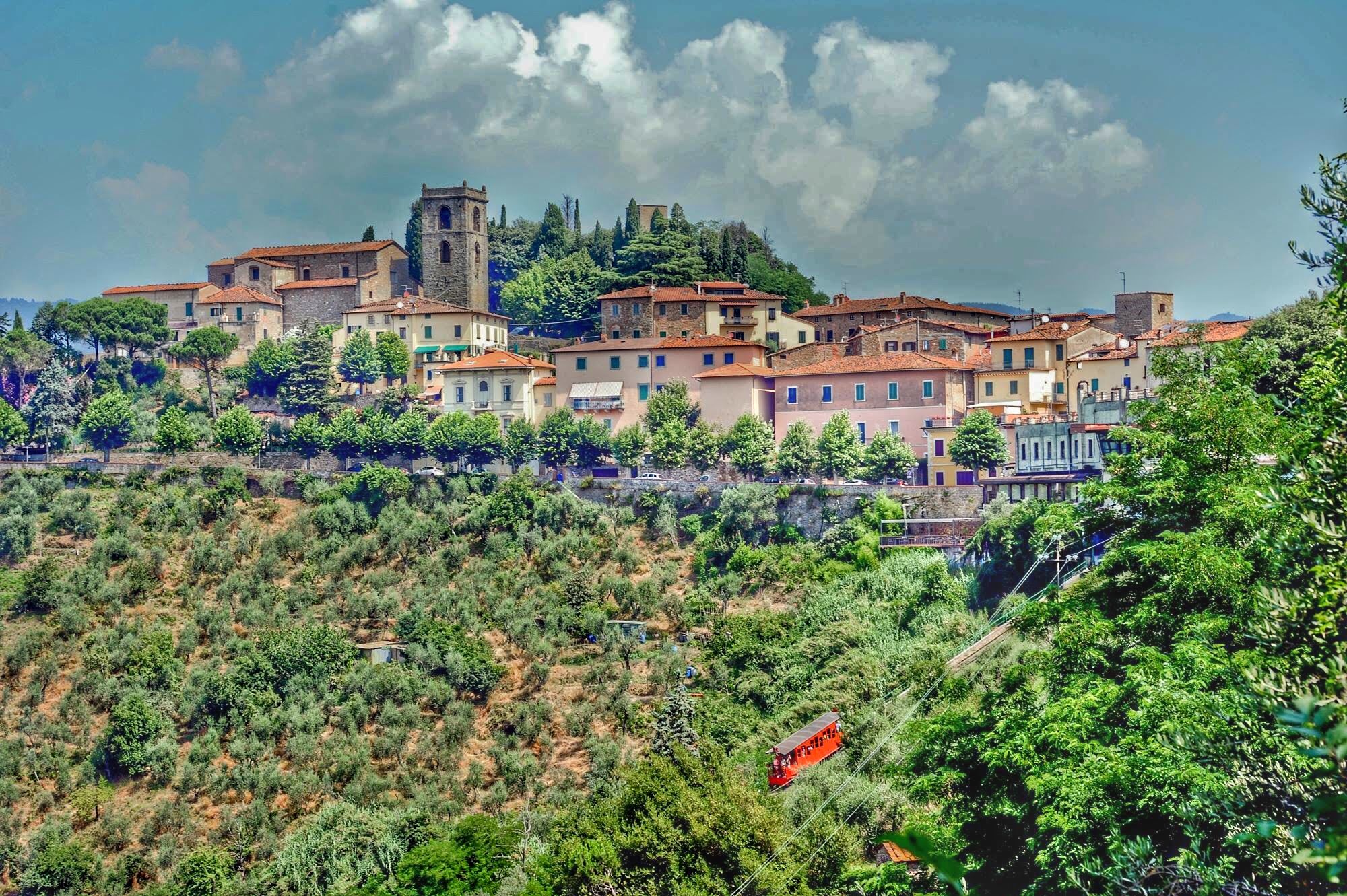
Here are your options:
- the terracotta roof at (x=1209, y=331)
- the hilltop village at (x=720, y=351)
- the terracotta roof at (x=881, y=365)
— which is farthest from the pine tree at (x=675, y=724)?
the terracotta roof at (x=881, y=365)

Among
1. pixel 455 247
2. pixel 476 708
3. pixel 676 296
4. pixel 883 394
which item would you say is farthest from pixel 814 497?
pixel 455 247

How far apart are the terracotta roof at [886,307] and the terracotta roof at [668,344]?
5.07 m

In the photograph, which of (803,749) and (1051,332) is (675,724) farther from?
(1051,332)

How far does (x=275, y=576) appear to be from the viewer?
51.6m

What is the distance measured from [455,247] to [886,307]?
2294 centimetres

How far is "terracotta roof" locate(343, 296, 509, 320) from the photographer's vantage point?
232 ft

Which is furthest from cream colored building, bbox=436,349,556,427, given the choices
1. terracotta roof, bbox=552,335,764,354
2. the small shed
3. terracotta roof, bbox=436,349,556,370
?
the small shed

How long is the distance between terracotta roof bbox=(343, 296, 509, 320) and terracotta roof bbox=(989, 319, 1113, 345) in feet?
79.3

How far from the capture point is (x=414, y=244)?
8006 cm

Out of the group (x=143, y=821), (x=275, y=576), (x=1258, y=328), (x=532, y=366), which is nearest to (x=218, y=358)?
(x=532, y=366)

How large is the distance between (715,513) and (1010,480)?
1009 cm

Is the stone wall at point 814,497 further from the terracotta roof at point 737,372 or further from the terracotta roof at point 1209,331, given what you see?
the terracotta roof at point 1209,331

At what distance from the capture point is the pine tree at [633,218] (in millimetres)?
78012

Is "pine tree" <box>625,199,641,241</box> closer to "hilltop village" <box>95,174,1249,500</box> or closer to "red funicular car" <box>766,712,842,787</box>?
"hilltop village" <box>95,174,1249,500</box>
